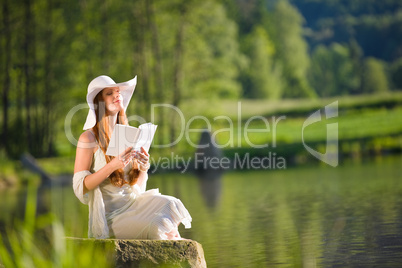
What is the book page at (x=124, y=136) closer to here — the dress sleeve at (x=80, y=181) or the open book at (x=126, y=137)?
the open book at (x=126, y=137)

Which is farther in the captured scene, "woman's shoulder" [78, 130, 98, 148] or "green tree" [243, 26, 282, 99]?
"green tree" [243, 26, 282, 99]

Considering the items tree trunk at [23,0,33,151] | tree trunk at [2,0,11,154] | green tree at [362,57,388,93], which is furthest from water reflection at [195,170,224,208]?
green tree at [362,57,388,93]

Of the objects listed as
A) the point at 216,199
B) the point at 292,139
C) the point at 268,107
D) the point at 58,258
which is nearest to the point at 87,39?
the point at 292,139

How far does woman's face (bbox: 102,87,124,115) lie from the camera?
6734 mm

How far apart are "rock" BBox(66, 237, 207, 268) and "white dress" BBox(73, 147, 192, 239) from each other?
9.6 inches

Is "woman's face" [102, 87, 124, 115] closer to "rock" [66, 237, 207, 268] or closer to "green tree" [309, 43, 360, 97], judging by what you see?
"rock" [66, 237, 207, 268]

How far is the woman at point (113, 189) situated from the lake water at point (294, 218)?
0.29m

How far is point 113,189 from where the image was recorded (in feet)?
22.1

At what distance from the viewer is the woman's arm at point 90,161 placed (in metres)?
6.41

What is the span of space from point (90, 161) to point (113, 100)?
51cm

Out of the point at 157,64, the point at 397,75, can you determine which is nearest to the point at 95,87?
the point at 157,64

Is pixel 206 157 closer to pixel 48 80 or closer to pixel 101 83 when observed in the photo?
pixel 48 80

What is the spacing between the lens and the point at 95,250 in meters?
6.32

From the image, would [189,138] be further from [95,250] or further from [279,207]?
[95,250]
